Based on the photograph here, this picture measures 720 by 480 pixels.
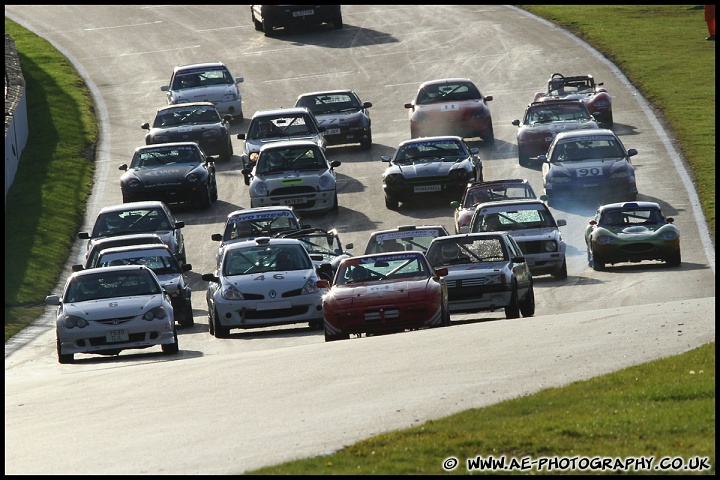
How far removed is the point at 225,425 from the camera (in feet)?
39.3

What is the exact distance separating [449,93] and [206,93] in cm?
783

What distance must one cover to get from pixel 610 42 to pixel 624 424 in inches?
1737

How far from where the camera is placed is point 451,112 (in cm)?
3822

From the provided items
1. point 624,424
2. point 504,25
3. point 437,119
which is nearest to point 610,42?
point 504,25

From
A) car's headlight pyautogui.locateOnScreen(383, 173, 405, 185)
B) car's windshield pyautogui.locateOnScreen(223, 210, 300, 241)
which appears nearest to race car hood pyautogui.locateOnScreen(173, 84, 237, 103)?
car's headlight pyautogui.locateOnScreen(383, 173, 405, 185)

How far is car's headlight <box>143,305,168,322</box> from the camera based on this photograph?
19406mm

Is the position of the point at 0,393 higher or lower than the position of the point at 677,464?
lower

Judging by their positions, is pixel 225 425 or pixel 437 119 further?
pixel 437 119

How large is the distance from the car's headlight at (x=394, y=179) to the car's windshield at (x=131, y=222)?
5981 mm

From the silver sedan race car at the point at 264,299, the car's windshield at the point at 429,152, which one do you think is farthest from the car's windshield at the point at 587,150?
the silver sedan race car at the point at 264,299

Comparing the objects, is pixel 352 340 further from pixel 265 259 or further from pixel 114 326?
pixel 265 259

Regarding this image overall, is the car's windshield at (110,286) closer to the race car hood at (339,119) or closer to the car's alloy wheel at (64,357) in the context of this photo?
the car's alloy wheel at (64,357)

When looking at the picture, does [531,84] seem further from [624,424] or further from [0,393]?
[624,424]

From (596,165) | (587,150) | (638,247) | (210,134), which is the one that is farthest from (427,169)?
(210,134)
